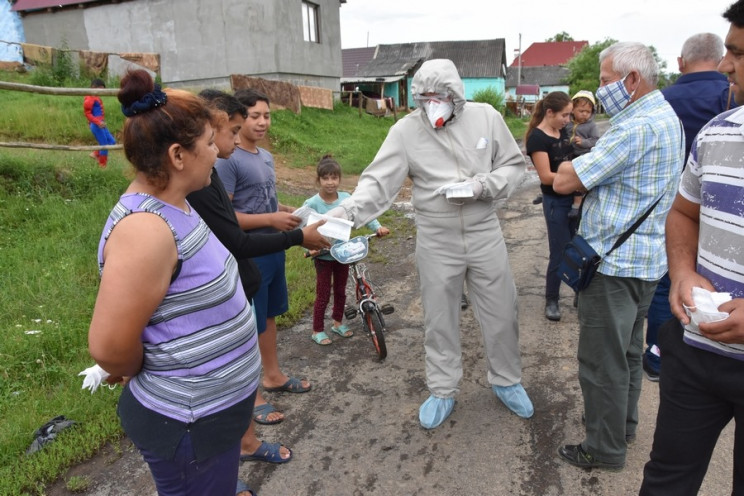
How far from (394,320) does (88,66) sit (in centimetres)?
1294

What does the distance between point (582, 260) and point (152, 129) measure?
74.5 inches

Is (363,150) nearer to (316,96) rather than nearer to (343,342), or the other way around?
(316,96)

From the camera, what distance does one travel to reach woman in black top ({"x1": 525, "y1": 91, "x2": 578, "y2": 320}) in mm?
4141

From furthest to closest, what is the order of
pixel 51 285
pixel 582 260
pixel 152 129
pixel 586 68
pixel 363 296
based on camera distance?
pixel 586 68, pixel 51 285, pixel 363 296, pixel 582 260, pixel 152 129

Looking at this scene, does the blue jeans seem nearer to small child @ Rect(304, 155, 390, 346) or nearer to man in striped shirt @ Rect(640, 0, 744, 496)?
small child @ Rect(304, 155, 390, 346)

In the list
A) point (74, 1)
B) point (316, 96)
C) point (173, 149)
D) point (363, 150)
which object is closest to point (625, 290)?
point (173, 149)

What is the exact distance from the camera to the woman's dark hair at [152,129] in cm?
145

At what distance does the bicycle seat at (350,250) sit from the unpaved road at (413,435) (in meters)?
0.88

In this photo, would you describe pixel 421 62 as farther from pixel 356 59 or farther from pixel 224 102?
pixel 224 102

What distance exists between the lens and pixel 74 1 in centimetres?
1773

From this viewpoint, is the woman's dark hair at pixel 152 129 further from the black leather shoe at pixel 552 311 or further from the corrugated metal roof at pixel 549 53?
the corrugated metal roof at pixel 549 53

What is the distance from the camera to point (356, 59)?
1638 inches

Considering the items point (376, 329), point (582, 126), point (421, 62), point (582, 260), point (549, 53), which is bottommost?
point (376, 329)

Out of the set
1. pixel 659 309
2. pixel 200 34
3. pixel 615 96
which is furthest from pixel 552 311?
pixel 200 34
